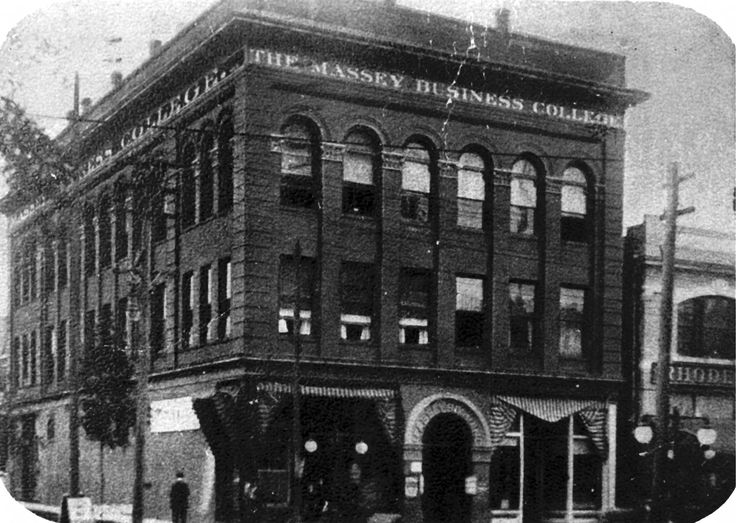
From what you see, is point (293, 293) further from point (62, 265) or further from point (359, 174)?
point (62, 265)

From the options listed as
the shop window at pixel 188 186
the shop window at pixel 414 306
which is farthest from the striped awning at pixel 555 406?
the shop window at pixel 188 186

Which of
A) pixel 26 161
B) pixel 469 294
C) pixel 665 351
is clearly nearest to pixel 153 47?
pixel 26 161

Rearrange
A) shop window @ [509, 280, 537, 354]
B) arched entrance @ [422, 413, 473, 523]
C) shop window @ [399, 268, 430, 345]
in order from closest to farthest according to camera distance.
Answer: arched entrance @ [422, 413, 473, 523] < shop window @ [399, 268, 430, 345] < shop window @ [509, 280, 537, 354]

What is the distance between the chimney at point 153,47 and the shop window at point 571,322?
6.63 metres

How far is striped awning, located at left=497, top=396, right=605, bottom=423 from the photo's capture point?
1698 centimetres

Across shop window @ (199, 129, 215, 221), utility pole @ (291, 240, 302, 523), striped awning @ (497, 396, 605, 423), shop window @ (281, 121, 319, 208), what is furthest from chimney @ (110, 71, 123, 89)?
striped awning @ (497, 396, 605, 423)

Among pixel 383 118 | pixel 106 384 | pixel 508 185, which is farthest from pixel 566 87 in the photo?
pixel 106 384

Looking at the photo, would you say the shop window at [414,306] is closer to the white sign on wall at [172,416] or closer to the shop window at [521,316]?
the shop window at [521,316]

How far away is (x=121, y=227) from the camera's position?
15.2 metres

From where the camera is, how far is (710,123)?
15.8 metres

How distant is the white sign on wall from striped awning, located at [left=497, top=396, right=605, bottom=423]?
15.6ft

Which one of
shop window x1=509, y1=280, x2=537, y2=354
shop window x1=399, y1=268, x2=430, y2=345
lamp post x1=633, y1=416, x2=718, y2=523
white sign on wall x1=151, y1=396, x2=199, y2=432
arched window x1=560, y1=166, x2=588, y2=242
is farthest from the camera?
arched window x1=560, y1=166, x2=588, y2=242

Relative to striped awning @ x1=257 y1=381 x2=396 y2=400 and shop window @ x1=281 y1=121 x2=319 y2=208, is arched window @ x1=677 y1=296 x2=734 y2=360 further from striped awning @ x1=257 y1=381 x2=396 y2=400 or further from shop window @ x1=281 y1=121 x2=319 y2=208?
shop window @ x1=281 y1=121 x2=319 y2=208

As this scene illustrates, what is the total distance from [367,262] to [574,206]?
3164mm
